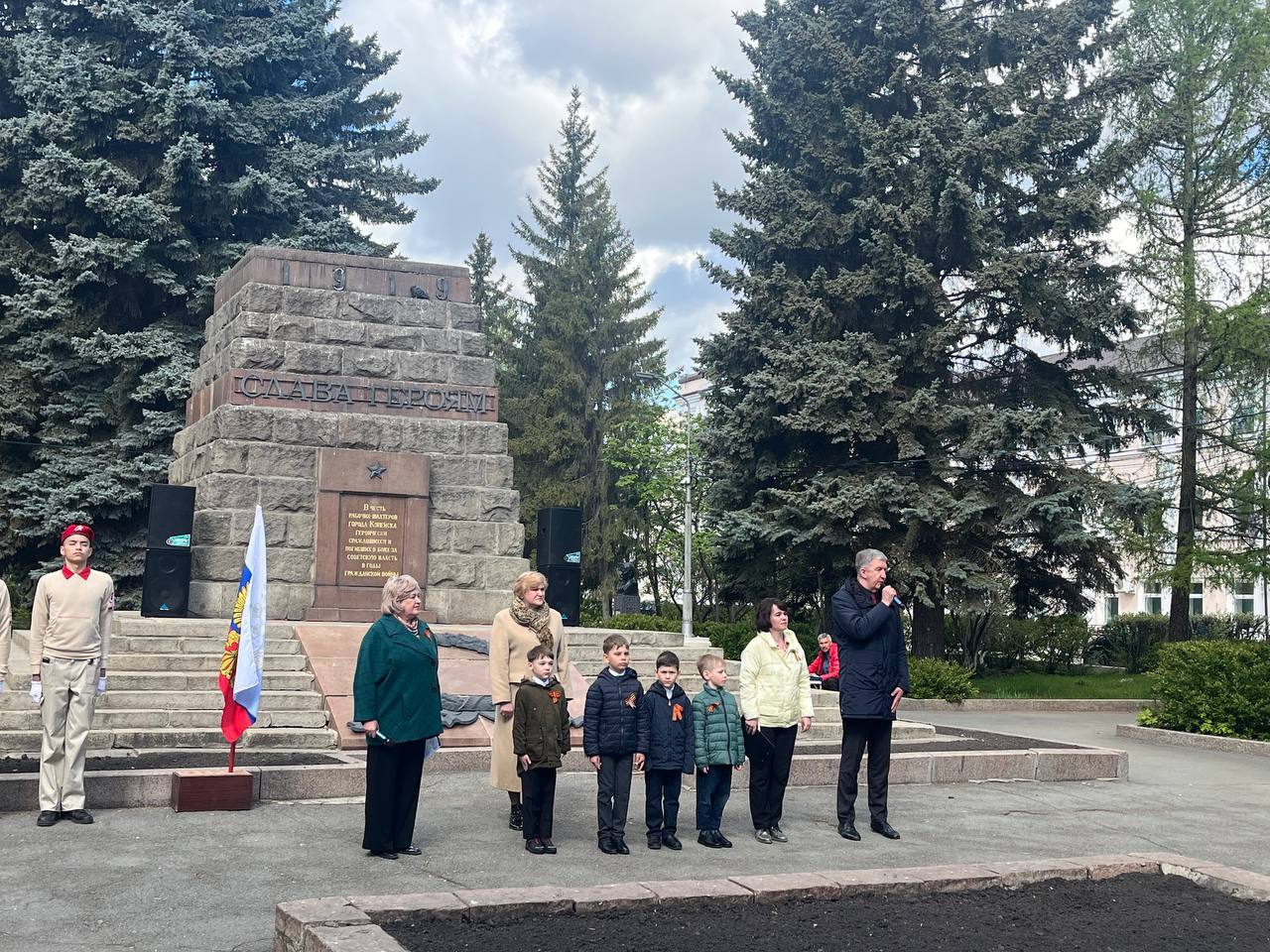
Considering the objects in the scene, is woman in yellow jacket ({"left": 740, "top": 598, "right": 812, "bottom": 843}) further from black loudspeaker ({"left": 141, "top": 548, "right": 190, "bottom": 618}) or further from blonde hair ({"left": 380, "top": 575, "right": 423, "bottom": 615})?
black loudspeaker ({"left": 141, "top": 548, "right": 190, "bottom": 618})

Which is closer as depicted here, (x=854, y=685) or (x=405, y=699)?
(x=405, y=699)

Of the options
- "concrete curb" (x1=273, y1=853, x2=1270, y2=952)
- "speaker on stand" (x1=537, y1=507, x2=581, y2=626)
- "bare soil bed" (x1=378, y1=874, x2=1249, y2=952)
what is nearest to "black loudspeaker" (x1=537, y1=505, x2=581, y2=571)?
"speaker on stand" (x1=537, y1=507, x2=581, y2=626)

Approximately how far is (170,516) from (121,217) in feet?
42.1

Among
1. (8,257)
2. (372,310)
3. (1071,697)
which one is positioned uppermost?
(8,257)

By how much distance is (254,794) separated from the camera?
8.92 metres

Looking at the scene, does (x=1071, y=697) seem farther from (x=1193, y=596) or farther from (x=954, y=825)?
(x=1193, y=596)

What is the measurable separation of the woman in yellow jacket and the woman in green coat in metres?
2.03

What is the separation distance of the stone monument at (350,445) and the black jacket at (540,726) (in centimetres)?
845

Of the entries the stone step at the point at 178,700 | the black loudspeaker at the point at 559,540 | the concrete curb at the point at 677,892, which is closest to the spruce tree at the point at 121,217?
the black loudspeaker at the point at 559,540

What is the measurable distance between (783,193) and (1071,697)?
36.8 feet

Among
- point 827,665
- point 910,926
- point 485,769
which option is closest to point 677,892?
point 910,926

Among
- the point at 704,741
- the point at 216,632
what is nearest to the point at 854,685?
the point at 704,741

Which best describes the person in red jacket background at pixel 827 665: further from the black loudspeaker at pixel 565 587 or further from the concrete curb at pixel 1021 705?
the concrete curb at pixel 1021 705

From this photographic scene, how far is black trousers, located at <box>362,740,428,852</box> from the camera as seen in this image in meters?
7.28
